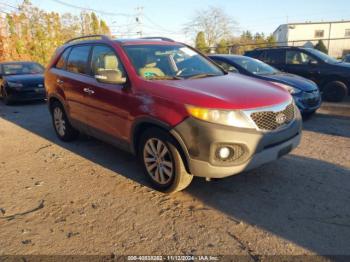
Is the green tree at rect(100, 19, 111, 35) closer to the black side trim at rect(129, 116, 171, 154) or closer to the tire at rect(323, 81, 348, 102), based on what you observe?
the tire at rect(323, 81, 348, 102)

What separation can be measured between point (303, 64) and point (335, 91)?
116cm

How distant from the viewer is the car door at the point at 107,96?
154 inches

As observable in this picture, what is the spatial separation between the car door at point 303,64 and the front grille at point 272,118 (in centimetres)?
598

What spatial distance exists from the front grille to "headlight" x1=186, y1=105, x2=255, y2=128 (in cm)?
17

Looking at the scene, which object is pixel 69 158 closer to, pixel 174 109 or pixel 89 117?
pixel 89 117

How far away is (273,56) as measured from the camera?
964 cm

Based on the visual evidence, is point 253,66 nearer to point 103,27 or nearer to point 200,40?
point 103,27

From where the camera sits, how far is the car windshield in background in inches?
431

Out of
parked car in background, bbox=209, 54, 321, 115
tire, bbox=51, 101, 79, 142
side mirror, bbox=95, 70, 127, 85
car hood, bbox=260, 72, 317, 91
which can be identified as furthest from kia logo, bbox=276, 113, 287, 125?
tire, bbox=51, 101, 79, 142

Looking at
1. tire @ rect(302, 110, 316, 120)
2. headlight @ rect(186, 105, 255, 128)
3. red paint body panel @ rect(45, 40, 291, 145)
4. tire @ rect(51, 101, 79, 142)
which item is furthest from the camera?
tire @ rect(302, 110, 316, 120)

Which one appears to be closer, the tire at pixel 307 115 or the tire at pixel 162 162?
the tire at pixel 162 162

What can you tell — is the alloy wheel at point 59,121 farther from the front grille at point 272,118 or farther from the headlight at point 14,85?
the headlight at point 14,85

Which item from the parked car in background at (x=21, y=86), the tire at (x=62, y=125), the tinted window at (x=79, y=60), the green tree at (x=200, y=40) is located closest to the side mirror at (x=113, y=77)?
the tinted window at (x=79, y=60)

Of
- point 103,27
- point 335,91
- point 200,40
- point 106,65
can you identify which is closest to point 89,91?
point 106,65
